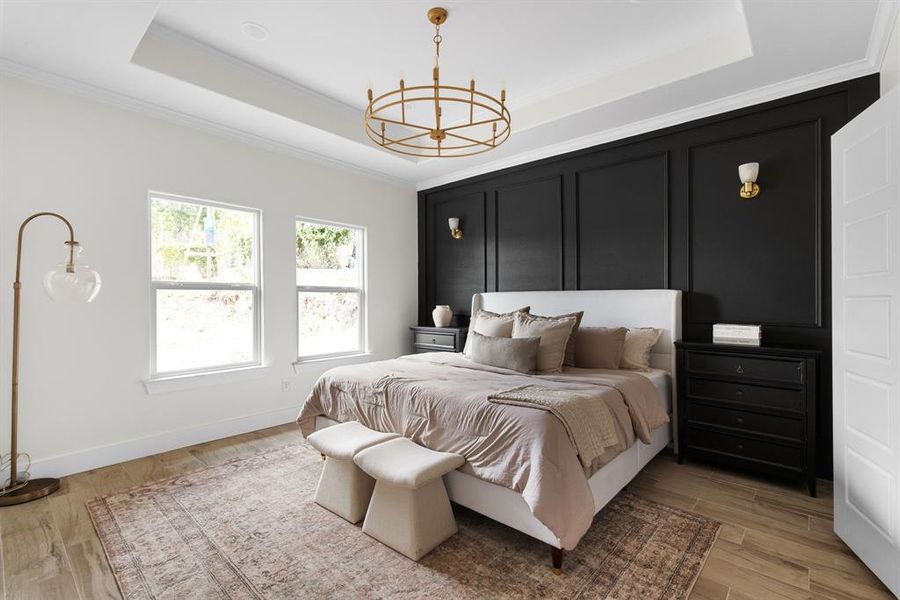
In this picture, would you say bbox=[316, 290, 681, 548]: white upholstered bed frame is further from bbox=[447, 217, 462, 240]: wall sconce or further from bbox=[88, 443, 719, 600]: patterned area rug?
bbox=[447, 217, 462, 240]: wall sconce

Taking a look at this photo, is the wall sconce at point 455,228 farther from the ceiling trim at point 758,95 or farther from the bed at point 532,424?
the bed at point 532,424

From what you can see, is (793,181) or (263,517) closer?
(263,517)

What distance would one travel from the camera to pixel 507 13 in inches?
105

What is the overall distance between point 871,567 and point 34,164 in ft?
17.1

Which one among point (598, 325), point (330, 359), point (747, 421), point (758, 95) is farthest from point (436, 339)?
point (758, 95)

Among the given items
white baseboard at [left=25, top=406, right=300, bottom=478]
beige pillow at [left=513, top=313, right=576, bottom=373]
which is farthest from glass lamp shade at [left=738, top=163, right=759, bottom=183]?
white baseboard at [left=25, top=406, right=300, bottom=478]

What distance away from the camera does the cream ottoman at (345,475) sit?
2.36 metres

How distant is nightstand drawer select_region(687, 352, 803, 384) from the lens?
8.95 feet

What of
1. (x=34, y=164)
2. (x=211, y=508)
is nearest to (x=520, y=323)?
(x=211, y=508)

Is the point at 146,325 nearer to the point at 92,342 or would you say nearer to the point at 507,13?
the point at 92,342

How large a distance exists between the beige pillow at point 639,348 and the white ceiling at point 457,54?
5.84 feet

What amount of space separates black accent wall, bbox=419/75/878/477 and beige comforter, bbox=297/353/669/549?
1.15 metres

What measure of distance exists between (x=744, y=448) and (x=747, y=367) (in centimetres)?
55

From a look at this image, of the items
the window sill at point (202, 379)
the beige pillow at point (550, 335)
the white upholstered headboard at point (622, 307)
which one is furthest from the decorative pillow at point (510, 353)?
the window sill at point (202, 379)
